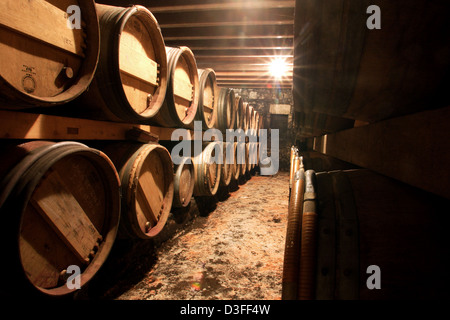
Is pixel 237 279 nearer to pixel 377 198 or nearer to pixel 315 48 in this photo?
pixel 377 198

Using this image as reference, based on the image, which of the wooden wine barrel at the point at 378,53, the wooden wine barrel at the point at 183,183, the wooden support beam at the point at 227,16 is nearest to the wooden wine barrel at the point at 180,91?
the wooden wine barrel at the point at 183,183

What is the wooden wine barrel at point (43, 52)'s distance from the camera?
955 mm

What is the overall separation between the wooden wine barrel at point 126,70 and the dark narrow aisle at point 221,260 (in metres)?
1.64

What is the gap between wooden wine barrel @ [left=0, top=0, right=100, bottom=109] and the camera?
96 centimetres

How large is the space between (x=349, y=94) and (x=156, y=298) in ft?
7.26

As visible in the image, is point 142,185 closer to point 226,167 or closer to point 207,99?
point 207,99

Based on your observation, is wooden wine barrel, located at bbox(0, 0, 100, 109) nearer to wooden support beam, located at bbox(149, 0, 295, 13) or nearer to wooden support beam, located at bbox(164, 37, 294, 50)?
wooden support beam, located at bbox(149, 0, 295, 13)

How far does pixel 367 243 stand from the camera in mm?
768

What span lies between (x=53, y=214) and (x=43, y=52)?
2.77ft

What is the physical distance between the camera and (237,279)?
2357mm

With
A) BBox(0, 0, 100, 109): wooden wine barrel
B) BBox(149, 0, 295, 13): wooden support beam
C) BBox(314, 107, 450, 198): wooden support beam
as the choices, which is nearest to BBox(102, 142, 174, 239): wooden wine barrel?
BBox(0, 0, 100, 109): wooden wine barrel

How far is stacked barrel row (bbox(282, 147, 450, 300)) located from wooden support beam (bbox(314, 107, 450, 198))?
3.9 inches
